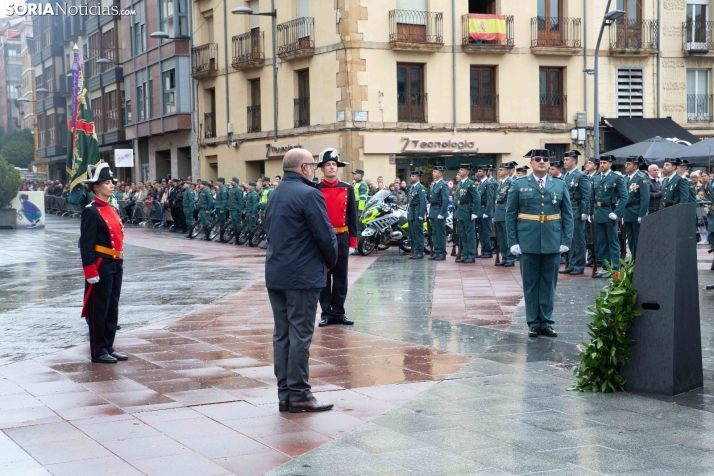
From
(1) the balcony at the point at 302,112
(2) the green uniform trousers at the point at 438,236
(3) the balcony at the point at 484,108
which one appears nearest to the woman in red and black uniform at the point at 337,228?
(2) the green uniform trousers at the point at 438,236

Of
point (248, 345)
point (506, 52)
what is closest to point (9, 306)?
point (248, 345)

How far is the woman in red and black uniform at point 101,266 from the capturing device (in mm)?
8695

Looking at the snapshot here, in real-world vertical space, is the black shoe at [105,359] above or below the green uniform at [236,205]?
below

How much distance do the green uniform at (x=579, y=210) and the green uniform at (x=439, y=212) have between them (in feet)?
11.8

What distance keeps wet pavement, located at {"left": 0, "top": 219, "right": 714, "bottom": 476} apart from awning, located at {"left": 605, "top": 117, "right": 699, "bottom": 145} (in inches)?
815

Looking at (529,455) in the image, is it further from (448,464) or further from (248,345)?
(248,345)

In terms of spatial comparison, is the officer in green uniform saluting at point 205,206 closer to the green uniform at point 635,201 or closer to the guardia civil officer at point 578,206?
the guardia civil officer at point 578,206

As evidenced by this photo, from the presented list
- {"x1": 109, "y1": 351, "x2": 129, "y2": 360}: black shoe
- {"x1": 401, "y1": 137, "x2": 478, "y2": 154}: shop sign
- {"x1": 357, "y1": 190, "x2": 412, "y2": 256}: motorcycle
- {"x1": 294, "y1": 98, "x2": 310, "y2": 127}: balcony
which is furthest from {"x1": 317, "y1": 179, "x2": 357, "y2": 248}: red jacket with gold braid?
{"x1": 294, "y1": 98, "x2": 310, "y2": 127}: balcony

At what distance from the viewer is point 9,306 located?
43.0 feet

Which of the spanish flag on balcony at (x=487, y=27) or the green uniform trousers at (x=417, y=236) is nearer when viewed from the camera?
the green uniform trousers at (x=417, y=236)

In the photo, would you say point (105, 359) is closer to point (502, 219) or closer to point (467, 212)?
point (502, 219)

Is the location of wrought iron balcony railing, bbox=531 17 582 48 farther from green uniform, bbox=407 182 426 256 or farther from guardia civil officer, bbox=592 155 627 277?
guardia civil officer, bbox=592 155 627 277

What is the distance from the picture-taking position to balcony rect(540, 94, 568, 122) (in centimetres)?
3309

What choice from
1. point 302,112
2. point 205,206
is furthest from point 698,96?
point 205,206
